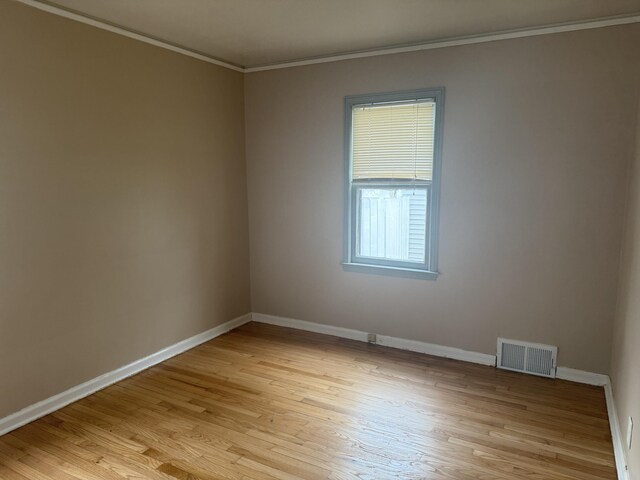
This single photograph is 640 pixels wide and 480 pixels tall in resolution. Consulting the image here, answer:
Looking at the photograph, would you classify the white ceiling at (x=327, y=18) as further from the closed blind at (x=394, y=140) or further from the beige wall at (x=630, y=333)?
the beige wall at (x=630, y=333)

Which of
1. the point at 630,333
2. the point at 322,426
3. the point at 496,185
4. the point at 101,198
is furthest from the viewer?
the point at 496,185

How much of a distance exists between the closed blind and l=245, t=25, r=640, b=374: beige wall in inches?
6.2

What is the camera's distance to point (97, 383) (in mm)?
3172

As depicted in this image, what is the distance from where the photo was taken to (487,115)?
334cm

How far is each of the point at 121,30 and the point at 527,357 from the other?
3847 millimetres

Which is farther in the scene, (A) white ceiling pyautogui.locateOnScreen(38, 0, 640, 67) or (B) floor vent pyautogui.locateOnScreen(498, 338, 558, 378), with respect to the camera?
(B) floor vent pyautogui.locateOnScreen(498, 338, 558, 378)

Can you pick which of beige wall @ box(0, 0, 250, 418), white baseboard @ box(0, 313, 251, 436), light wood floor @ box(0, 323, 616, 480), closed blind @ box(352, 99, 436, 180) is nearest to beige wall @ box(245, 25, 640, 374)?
closed blind @ box(352, 99, 436, 180)

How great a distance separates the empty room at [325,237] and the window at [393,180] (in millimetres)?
21

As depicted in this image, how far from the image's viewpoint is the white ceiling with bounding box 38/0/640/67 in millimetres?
2701

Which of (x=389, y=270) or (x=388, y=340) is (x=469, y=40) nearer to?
(x=389, y=270)

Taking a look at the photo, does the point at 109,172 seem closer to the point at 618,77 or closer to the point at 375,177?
the point at 375,177

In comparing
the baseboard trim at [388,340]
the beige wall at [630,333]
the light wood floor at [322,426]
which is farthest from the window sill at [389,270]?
the beige wall at [630,333]

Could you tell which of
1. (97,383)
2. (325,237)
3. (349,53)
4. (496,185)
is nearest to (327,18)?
(349,53)

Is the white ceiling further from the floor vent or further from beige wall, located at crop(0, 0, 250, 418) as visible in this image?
the floor vent
